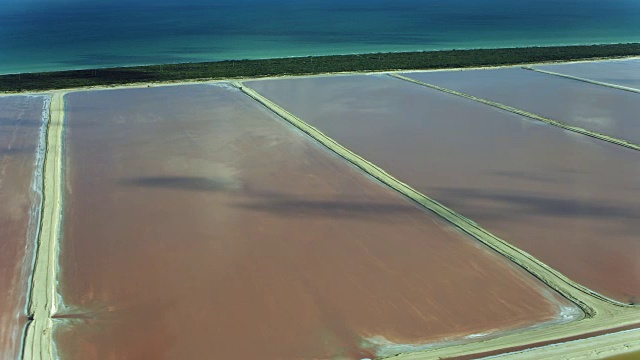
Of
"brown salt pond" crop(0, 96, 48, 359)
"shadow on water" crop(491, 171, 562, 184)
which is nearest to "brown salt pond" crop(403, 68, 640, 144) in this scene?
"shadow on water" crop(491, 171, 562, 184)

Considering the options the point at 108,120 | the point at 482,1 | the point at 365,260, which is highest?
the point at 482,1

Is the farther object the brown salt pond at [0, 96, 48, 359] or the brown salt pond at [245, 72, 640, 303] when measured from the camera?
the brown salt pond at [245, 72, 640, 303]

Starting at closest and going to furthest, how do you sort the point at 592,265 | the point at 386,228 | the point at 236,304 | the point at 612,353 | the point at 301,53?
the point at 612,353
the point at 236,304
the point at 592,265
the point at 386,228
the point at 301,53

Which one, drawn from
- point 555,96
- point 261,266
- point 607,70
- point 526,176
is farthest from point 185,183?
point 607,70

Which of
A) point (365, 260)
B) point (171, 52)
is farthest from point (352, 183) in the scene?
point (171, 52)

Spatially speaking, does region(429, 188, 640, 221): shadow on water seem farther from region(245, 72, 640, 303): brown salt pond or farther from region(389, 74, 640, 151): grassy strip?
region(389, 74, 640, 151): grassy strip

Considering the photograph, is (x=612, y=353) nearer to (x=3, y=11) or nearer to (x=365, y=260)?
(x=365, y=260)
